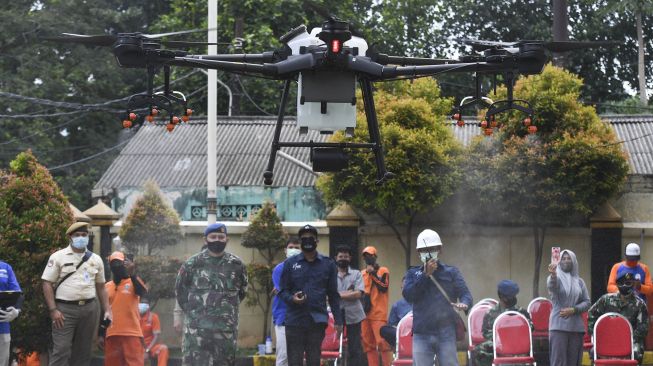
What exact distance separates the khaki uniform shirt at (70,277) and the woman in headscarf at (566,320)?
18.0ft

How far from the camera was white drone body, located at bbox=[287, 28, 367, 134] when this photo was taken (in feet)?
35.4

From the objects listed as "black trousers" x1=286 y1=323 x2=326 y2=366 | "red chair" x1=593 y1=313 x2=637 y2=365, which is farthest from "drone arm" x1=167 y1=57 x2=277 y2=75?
"red chair" x1=593 y1=313 x2=637 y2=365

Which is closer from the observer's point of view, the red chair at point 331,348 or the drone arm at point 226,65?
the drone arm at point 226,65

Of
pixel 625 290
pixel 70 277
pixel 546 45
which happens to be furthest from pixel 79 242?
pixel 625 290

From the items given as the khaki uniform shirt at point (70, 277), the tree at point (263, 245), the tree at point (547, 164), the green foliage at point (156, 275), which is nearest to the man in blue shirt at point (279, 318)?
the khaki uniform shirt at point (70, 277)

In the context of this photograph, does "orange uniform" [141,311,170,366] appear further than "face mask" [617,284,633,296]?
Yes

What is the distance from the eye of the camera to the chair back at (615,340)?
15312mm

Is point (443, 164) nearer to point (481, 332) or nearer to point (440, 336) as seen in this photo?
point (481, 332)

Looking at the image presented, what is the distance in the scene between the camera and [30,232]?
648 inches

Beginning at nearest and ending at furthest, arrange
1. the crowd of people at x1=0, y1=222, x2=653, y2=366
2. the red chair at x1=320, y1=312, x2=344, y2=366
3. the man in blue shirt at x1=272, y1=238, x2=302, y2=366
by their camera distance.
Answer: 1. the crowd of people at x1=0, y1=222, x2=653, y2=366
2. the man in blue shirt at x1=272, y1=238, x2=302, y2=366
3. the red chair at x1=320, y1=312, x2=344, y2=366

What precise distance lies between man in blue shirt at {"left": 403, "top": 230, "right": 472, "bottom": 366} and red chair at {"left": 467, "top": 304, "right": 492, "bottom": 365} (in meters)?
2.85

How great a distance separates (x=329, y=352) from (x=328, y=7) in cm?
1985

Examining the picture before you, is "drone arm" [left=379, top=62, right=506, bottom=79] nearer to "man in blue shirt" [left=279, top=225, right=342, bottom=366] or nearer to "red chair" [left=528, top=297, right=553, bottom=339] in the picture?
"man in blue shirt" [left=279, top=225, right=342, bottom=366]

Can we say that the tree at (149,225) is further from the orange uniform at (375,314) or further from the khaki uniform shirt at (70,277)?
the khaki uniform shirt at (70,277)
